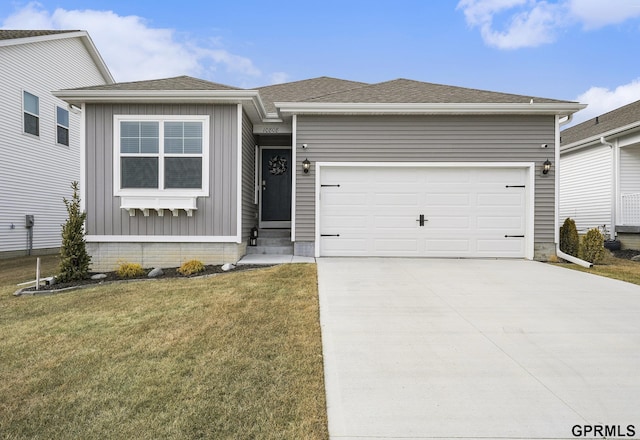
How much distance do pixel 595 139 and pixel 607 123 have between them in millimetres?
1276

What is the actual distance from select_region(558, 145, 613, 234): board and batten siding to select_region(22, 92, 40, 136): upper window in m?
16.6

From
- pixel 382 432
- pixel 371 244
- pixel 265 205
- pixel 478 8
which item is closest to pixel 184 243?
pixel 265 205

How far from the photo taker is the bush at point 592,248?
8.25 meters

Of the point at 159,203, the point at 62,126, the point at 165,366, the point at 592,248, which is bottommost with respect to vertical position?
the point at 165,366

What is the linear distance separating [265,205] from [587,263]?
23.6 ft

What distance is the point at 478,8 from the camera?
12.6 m

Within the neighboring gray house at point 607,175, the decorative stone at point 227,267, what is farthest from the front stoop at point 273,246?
the neighboring gray house at point 607,175

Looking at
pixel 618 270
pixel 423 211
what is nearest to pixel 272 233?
pixel 423 211

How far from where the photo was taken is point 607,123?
12.5m

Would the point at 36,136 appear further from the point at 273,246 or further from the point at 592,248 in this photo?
the point at 592,248

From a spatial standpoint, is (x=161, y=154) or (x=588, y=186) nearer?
(x=161, y=154)

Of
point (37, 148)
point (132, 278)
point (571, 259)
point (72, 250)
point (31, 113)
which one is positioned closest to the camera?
point (72, 250)

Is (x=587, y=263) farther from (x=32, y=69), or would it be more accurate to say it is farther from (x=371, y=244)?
(x=32, y=69)

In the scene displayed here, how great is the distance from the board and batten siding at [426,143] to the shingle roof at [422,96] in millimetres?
354
